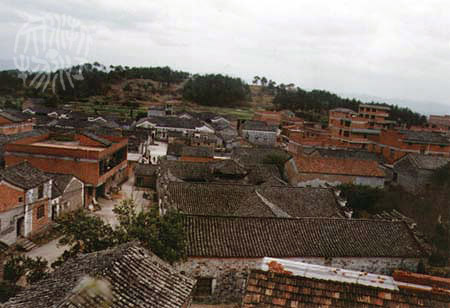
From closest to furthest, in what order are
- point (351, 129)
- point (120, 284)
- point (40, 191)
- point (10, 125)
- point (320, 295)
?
point (320, 295), point (120, 284), point (40, 191), point (10, 125), point (351, 129)

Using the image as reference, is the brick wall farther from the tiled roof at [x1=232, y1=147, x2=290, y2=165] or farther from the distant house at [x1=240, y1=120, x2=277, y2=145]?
the distant house at [x1=240, y1=120, x2=277, y2=145]

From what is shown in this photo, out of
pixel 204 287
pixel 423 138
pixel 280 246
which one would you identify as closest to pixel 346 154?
pixel 423 138

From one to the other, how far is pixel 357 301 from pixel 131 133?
155 ft

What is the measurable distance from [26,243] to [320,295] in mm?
17111

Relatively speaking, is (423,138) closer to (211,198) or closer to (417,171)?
(417,171)

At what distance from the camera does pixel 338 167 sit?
1265 inches

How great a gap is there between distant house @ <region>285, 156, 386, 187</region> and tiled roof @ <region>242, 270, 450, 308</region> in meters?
24.5

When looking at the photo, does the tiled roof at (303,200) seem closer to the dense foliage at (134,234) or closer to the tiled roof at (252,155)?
the dense foliage at (134,234)

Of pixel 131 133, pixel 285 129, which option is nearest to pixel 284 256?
pixel 131 133

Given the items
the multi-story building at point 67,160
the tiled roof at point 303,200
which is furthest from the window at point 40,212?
the tiled roof at point 303,200

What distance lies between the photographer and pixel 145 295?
816 cm

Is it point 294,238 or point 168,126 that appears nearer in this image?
point 294,238

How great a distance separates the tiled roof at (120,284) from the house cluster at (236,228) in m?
0.03

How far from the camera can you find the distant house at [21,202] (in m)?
18.8
